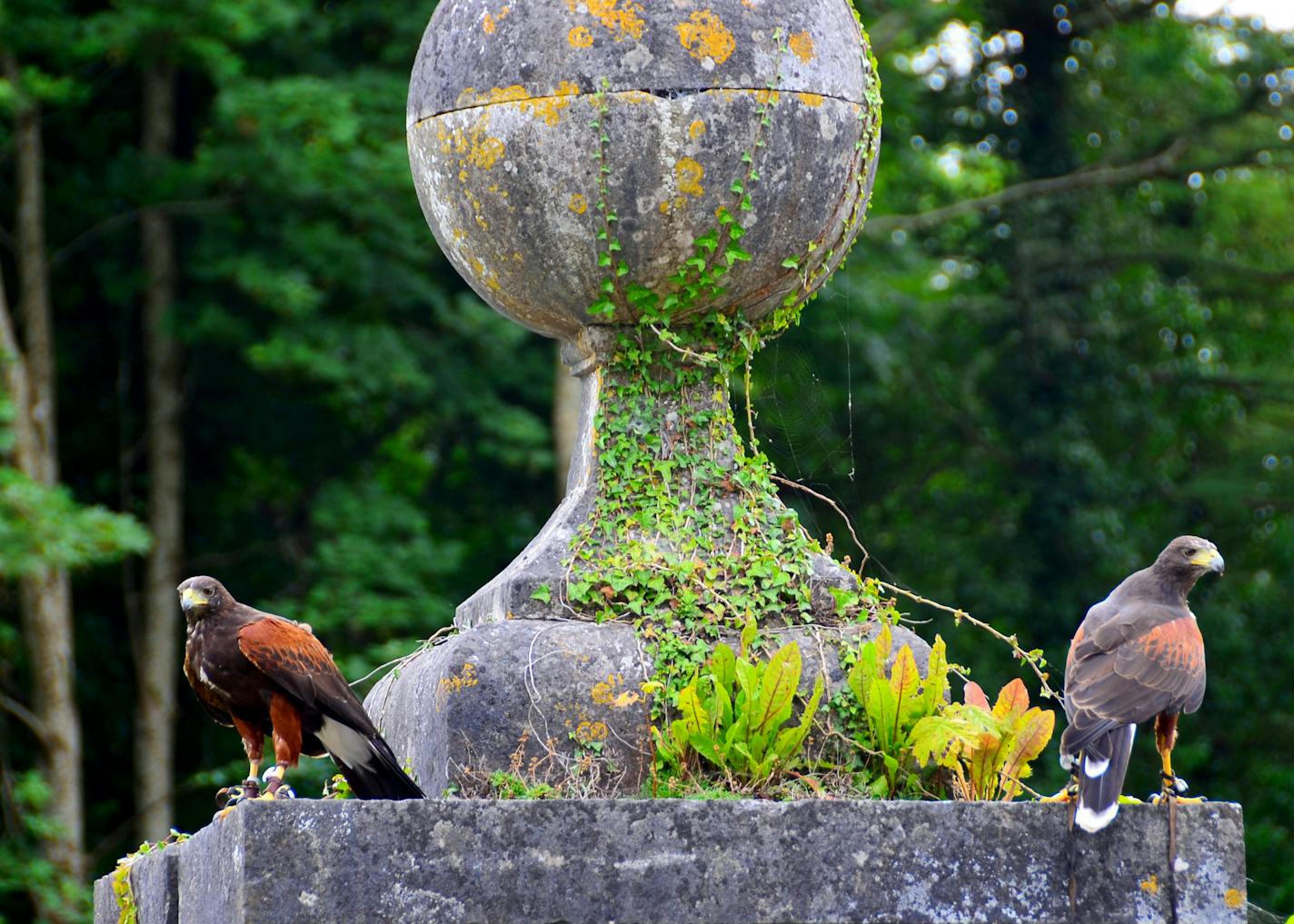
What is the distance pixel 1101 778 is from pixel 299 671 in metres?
1.87

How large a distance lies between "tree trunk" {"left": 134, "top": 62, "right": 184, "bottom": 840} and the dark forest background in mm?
37

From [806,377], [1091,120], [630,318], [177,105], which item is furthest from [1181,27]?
[630,318]

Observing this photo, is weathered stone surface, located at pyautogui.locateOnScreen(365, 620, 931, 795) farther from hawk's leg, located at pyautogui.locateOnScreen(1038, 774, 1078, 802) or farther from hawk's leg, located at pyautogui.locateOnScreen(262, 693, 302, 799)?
hawk's leg, located at pyautogui.locateOnScreen(1038, 774, 1078, 802)

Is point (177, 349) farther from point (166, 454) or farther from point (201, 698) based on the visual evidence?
point (201, 698)

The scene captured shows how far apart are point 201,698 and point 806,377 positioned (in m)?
2.60

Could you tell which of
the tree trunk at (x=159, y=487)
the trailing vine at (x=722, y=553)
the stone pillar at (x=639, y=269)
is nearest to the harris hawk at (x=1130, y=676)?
the trailing vine at (x=722, y=553)

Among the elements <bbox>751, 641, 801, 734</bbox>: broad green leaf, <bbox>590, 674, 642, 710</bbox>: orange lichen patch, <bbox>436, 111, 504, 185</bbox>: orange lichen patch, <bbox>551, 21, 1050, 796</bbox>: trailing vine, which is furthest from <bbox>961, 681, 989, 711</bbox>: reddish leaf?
<bbox>436, 111, 504, 185</bbox>: orange lichen patch

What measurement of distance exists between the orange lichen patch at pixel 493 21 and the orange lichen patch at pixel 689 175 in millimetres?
657

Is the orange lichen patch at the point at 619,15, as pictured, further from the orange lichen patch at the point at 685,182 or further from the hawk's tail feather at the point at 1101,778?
the hawk's tail feather at the point at 1101,778

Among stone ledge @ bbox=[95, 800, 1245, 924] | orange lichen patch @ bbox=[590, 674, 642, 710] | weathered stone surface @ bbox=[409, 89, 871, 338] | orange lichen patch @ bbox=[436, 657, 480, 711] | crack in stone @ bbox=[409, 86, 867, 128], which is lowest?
stone ledge @ bbox=[95, 800, 1245, 924]

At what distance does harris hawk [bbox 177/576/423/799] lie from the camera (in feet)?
13.5

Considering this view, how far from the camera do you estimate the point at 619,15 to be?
15.5 feet

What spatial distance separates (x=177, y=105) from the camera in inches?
583

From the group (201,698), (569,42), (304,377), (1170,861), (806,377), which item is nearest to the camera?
(1170,861)
